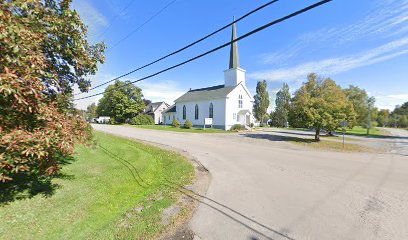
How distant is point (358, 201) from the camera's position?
5602mm

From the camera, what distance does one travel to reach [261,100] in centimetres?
5453

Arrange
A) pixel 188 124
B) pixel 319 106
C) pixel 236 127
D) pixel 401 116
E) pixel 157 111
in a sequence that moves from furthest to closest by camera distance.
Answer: pixel 401 116, pixel 157 111, pixel 188 124, pixel 236 127, pixel 319 106

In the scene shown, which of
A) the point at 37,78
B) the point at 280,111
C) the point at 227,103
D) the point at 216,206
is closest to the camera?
the point at 37,78

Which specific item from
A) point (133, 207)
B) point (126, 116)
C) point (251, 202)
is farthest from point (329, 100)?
point (126, 116)

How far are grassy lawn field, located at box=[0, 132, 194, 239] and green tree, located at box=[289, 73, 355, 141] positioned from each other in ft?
48.2

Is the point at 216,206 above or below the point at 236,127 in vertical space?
below

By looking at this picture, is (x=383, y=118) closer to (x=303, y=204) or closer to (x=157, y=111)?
(x=157, y=111)

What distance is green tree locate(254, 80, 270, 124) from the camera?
178 feet

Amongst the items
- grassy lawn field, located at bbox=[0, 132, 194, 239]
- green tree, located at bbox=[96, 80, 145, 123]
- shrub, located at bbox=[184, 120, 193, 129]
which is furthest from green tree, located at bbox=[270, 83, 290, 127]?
grassy lawn field, located at bbox=[0, 132, 194, 239]

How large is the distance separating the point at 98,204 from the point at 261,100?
5279cm

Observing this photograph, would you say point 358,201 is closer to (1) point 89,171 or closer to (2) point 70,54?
(2) point 70,54

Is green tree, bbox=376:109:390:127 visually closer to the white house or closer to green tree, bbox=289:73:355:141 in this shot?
the white house

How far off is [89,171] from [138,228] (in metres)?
5.29

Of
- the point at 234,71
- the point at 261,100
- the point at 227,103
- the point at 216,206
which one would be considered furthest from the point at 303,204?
the point at 261,100
